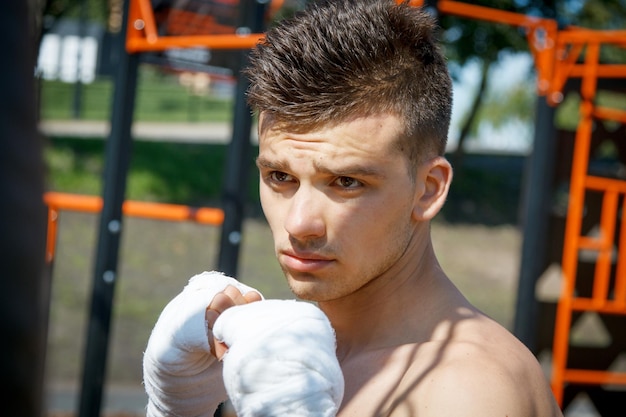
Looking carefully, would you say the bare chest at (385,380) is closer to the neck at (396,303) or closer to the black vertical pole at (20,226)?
the neck at (396,303)

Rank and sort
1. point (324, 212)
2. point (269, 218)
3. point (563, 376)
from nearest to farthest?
point (324, 212), point (269, 218), point (563, 376)

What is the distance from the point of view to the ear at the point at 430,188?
166 cm

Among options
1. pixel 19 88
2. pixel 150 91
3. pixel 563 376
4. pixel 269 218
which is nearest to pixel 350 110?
pixel 269 218

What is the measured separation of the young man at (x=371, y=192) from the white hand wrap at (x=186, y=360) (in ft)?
0.13

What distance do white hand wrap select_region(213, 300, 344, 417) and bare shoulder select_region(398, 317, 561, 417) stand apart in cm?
25

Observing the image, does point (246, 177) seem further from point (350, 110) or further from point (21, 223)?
point (21, 223)

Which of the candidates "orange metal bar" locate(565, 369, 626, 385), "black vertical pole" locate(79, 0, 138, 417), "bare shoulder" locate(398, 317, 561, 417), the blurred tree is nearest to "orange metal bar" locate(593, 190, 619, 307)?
"orange metal bar" locate(565, 369, 626, 385)

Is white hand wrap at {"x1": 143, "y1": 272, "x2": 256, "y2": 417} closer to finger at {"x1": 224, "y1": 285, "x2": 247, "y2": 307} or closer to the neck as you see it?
finger at {"x1": 224, "y1": 285, "x2": 247, "y2": 307}

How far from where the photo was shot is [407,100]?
163 centimetres

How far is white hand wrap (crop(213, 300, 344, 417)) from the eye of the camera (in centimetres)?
113

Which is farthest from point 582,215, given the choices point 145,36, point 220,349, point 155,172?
point 155,172

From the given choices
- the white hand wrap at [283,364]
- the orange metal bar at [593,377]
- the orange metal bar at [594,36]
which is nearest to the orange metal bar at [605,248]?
the orange metal bar at [593,377]

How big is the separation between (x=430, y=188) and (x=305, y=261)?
30 cm

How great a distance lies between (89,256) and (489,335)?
10.0m
